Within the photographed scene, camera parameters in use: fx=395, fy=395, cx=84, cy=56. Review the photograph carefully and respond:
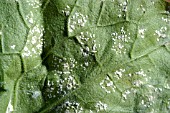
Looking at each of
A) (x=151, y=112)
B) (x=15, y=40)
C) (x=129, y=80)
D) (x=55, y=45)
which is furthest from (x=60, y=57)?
(x=151, y=112)

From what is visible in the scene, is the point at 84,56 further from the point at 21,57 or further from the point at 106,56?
the point at 21,57

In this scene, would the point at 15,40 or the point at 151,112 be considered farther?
the point at 151,112

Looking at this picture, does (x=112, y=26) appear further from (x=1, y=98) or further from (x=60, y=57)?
(x=1, y=98)

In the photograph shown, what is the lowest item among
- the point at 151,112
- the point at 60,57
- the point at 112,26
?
the point at 151,112

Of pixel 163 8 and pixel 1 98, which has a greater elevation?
pixel 163 8

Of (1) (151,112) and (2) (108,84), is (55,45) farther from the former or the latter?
(1) (151,112)

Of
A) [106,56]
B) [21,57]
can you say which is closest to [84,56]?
[106,56]
